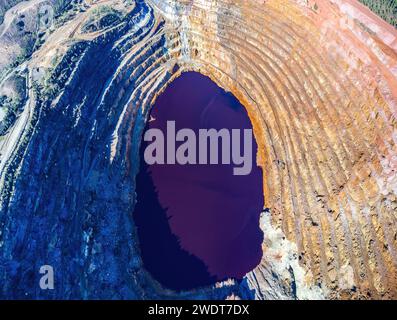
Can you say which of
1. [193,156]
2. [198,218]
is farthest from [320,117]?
[198,218]

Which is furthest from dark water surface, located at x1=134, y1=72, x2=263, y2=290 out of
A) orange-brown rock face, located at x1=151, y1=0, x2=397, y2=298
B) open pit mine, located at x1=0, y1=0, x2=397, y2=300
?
orange-brown rock face, located at x1=151, y1=0, x2=397, y2=298

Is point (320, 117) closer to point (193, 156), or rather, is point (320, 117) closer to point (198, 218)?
point (193, 156)

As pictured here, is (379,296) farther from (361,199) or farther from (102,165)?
(102,165)

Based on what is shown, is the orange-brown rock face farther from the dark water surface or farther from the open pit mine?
the dark water surface

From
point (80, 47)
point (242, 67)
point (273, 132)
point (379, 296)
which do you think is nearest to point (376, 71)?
point (273, 132)

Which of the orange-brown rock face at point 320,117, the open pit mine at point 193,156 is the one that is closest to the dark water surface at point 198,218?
the open pit mine at point 193,156
